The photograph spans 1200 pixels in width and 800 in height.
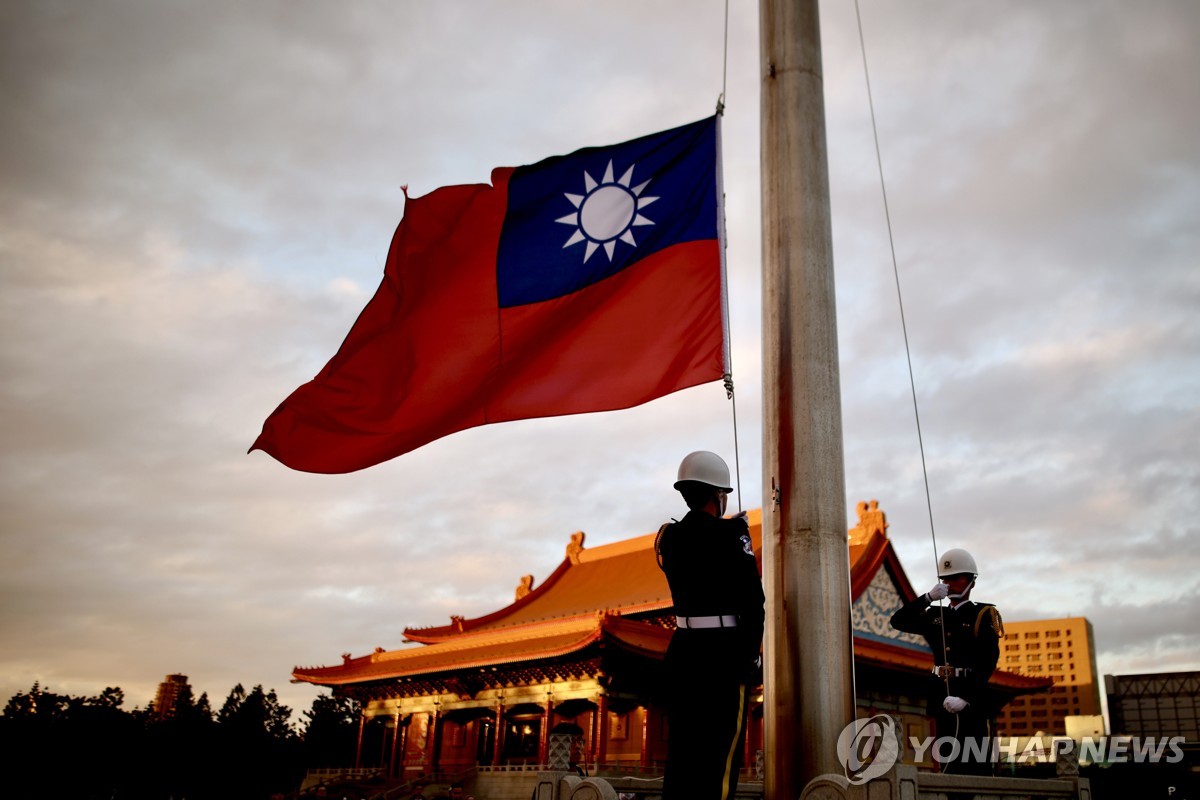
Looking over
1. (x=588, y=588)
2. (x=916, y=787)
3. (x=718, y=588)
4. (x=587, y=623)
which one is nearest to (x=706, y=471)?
(x=718, y=588)

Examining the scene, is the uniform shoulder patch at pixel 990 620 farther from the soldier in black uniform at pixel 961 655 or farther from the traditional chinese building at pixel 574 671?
the traditional chinese building at pixel 574 671

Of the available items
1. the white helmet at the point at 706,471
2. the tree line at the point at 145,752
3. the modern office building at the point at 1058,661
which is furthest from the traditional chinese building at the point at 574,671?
the modern office building at the point at 1058,661

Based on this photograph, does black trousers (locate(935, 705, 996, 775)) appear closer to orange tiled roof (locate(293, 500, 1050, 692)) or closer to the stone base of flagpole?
the stone base of flagpole

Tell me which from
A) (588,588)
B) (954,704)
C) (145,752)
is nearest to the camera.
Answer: (954,704)

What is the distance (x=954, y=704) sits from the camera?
610cm

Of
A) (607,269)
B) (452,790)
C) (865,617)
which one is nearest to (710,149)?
(607,269)

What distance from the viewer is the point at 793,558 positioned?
4762 mm

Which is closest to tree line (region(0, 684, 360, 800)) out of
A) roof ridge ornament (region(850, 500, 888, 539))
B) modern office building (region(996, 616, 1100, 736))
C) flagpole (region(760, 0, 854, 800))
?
roof ridge ornament (region(850, 500, 888, 539))

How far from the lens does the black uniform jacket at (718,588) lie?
429 centimetres

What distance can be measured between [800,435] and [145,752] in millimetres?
41958

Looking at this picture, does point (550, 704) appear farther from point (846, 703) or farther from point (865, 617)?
point (846, 703)

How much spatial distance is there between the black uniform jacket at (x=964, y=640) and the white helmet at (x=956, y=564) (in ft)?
0.73

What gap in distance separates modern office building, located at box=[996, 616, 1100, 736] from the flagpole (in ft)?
206

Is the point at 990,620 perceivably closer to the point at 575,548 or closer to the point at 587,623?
the point at 587,623
